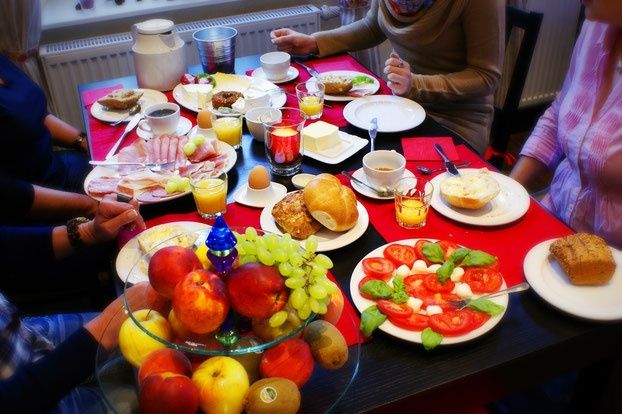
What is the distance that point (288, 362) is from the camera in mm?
759

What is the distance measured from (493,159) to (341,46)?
0.83 m

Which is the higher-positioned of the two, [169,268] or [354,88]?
[169,268]

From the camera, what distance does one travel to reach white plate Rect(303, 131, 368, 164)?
4.99 feet

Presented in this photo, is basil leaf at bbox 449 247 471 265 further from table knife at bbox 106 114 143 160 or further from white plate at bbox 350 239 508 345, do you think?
table knife at bbox 106 114 143 160

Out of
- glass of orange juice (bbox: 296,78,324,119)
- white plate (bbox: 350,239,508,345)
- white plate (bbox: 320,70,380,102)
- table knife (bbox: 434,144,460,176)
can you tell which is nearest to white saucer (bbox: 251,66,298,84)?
white plate (bbox: 320,70,380,102)

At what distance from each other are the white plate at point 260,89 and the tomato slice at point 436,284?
970 millimetres

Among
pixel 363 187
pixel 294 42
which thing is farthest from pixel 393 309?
pixel 294 42

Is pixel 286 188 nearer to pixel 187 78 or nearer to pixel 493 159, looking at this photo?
pixel 187 78

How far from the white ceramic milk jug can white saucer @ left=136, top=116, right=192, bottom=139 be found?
29cm

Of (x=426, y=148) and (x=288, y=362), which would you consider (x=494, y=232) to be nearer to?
(x=426, y=148)

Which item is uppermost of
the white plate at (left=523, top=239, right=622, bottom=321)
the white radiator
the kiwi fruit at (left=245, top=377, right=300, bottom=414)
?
the kiwi fruit at (left=245, top=377, right=300, bottom=414)

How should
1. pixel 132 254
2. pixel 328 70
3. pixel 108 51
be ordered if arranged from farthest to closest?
pixel 108 51, pixel 328 70, pixel 132 254

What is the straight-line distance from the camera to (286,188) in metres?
1.41

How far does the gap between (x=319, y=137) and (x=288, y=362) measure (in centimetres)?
88
